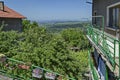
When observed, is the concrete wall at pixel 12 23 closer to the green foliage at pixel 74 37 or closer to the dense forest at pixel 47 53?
the green foliage at pixel 74 37

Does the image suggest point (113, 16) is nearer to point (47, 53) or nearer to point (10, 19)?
point (47, 53)

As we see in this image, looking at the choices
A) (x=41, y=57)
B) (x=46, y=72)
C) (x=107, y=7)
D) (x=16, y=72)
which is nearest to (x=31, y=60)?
(x=41, y=57)

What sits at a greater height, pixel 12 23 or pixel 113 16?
pixel 113 16

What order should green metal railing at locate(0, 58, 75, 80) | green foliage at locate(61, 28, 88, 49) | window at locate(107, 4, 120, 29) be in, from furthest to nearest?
1. green foliage at locate(61, 28, 88, 49)
2. window at locate(107, 4, 120, 29)
3. green metal railing at locate(0, 58, 75, 80)

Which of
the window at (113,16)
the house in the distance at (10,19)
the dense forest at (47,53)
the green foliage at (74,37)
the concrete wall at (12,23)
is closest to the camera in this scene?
the dense forest at (47,53)

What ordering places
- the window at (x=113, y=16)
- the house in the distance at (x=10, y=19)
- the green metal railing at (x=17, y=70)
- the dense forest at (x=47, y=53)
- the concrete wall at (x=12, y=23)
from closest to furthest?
the green metal railing at (x=17, y=70) → the dense forest at (x=47, y=53) → the window at (x=113, y=16) → the house in the distance at (x=10, y=19) → the concrete wall at (x=12, y=23)

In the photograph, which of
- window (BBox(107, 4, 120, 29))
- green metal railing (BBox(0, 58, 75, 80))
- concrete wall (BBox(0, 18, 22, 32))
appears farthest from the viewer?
concrete wall (BBox(0, 18, 22, 32))

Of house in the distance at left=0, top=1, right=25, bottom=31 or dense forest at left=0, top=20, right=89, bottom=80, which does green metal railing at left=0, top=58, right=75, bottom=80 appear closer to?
dense forest at left=0, top=20, right=89, bottom=80

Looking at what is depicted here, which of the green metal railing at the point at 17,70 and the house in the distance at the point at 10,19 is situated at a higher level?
the house in the distance at the point at 10,19

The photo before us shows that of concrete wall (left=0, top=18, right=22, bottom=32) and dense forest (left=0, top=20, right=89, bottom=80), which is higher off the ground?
concrete wall (left=0, top=18, right=22, bottom=32)

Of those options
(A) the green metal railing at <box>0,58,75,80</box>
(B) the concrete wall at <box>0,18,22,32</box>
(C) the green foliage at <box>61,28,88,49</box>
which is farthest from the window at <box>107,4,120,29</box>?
(C) the green foliage at <box>61,28,88,49</box>

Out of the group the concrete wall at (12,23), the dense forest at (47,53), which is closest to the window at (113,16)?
the dense forest at (47,53)

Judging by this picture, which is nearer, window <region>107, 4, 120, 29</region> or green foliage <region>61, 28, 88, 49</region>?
window <region>107, 4, 120, 29</region>

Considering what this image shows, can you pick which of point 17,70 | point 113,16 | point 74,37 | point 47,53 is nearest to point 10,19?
point 74,37
